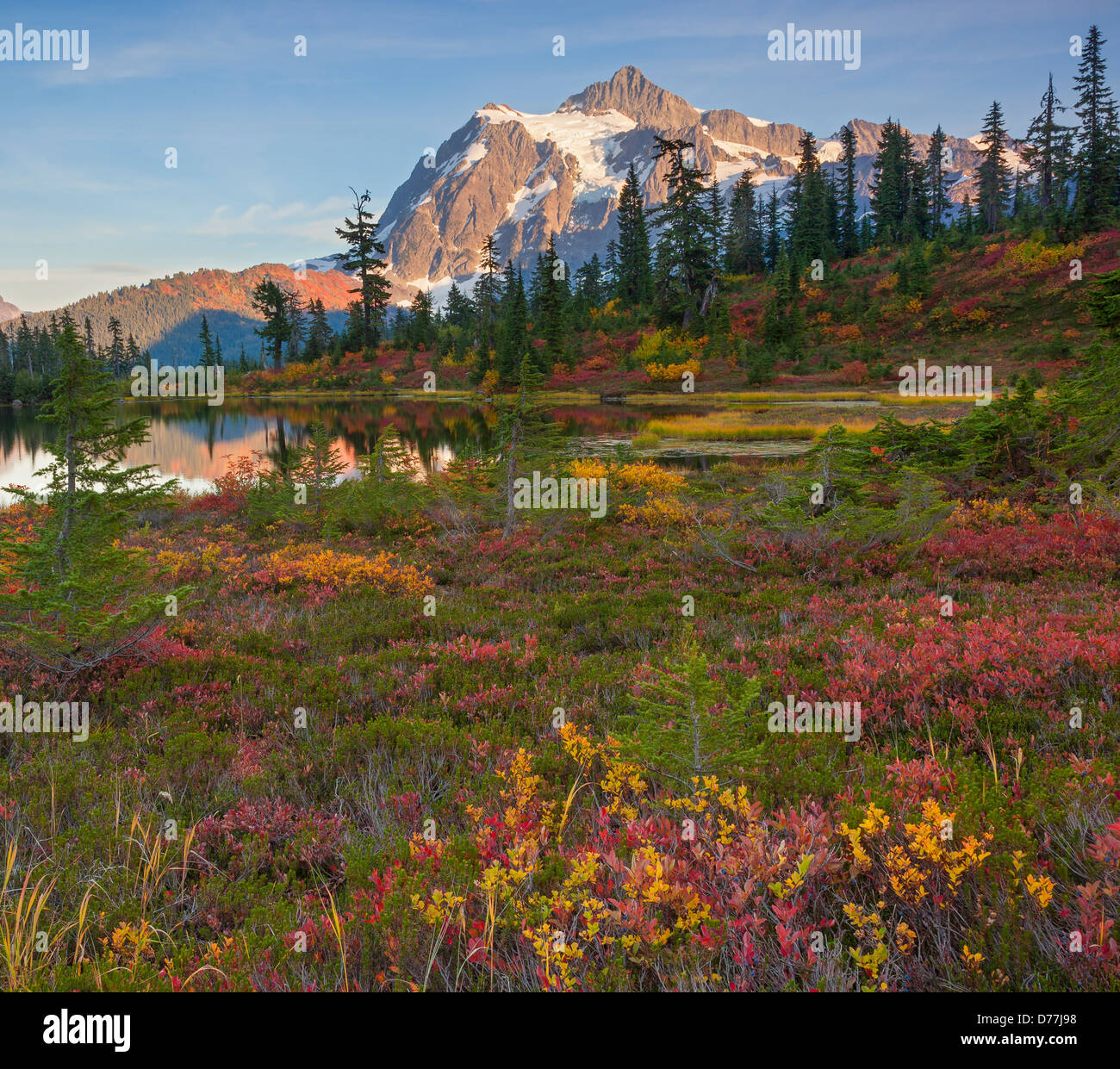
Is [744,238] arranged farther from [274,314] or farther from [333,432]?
[333,432]

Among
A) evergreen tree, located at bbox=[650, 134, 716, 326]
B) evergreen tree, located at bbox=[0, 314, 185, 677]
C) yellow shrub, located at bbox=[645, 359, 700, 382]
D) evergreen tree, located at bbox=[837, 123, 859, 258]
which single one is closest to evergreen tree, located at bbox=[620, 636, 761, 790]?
evergreen tree, located at bbox=[0, 314, 185, 677]

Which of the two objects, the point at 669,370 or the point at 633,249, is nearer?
the point at 669,370

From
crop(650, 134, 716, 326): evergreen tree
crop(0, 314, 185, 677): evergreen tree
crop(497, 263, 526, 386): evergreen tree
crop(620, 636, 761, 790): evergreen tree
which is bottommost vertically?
crop(620, 636, 761, 790): evergreen tree

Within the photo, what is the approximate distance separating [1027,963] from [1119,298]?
528 inches

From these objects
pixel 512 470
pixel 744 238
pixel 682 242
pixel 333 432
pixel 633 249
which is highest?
pixel 744 238

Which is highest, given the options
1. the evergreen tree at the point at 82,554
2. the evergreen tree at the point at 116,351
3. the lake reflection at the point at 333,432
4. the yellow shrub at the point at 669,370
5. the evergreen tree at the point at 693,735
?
the evergreen tree at the point at 116,351

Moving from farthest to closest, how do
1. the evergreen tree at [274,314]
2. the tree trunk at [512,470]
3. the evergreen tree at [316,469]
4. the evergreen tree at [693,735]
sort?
the evergreen tree at [274,314] < the evergreen tree at [316,469] < the tree trunk at [512,470] < the evergreen tree at [693,735]

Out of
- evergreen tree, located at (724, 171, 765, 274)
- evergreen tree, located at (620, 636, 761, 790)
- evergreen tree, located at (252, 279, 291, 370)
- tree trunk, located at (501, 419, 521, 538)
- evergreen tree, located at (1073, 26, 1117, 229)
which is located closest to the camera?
evergreen tree, located at (620, 636, 761, 790)

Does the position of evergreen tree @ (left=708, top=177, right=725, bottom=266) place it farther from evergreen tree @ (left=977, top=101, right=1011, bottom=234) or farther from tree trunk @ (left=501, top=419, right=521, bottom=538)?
tree trunk @ (left=501, top=419, right=521, bottom=538)

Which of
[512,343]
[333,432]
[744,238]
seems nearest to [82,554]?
[333,432]

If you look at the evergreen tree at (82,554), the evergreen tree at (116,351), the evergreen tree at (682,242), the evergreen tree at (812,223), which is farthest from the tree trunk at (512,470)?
the evergreen tree at (116,351)

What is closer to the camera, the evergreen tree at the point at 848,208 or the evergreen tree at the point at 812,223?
the evergreen tree at the point at 812,223

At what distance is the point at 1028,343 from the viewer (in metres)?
44.8

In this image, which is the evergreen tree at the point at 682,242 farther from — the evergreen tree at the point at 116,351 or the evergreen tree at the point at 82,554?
the evergreen tree at the point at 116,351
